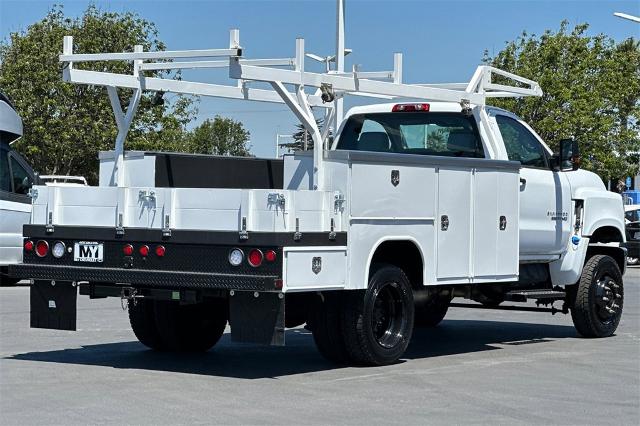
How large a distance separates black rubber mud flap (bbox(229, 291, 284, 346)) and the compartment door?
7.25 feet

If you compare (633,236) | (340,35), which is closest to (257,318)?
(340,35)

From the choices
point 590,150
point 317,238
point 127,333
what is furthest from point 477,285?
point 590,150

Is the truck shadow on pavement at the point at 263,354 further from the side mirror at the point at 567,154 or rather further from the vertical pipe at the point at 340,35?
the vertical pipe at the point at 340,35

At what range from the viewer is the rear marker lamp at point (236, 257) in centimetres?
1007

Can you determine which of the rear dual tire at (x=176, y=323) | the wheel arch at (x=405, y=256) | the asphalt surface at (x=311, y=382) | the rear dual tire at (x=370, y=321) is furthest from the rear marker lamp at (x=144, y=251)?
the wheel arch at (x=405, y=256)

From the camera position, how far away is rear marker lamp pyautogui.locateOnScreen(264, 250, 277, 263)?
9.90 meters

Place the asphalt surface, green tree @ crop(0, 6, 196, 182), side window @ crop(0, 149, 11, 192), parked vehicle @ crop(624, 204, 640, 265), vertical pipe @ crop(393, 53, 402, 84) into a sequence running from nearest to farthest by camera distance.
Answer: the asphalt surface < vertical pipe @ crop(393, 53, 402, 84) < side window @ crop(0, 149, 11, 192) < parked vehicle @ crop(624, 204, 640, 265) < green tree @ crop(0, 6, 196, 182)

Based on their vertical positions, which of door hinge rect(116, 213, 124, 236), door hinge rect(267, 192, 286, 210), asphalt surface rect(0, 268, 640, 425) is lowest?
asphalt surface rect(0, 268, 640, 425)

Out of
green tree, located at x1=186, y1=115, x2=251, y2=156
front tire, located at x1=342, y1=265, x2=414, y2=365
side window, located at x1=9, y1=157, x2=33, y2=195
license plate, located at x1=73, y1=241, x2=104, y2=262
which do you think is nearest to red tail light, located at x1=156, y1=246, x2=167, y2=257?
license plate, located at x1=73, y1=241, x2=104, y2=262

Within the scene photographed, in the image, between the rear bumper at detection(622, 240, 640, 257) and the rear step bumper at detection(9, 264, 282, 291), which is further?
the rear bumper at detection(622, 240, 640, 257)

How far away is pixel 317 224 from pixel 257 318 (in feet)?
3.00

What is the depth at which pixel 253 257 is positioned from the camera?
394 inches

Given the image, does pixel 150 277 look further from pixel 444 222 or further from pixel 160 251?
pixel 444 222

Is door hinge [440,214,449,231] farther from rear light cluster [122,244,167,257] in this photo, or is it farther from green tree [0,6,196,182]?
green tree [0,6,196,182]
